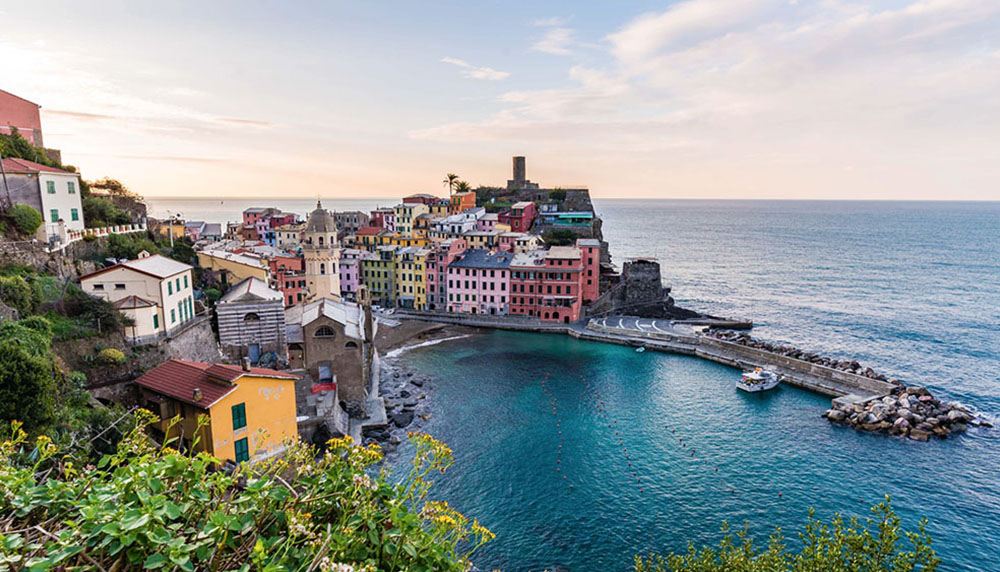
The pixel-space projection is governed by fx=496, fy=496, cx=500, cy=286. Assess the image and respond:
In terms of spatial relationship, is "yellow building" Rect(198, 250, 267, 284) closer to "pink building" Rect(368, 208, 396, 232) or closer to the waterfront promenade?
the waterfront promenade

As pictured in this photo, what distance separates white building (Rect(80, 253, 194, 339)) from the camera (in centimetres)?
2855

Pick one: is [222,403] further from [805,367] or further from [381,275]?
[381,275]

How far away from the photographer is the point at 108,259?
36812mm

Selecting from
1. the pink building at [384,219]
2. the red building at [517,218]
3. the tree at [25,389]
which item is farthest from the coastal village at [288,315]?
the pink building at [384,219]

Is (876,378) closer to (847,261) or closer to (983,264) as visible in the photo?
(847,261)

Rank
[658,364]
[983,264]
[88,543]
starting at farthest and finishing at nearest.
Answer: [983,264] → [658,364] → [88,543]

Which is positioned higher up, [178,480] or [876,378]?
[178,480]

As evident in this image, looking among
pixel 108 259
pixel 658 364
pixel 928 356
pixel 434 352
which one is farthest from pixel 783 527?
pixel 108 259

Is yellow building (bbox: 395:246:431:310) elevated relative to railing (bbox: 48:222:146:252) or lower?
lower

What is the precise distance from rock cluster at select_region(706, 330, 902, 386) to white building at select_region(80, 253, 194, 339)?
179 ft

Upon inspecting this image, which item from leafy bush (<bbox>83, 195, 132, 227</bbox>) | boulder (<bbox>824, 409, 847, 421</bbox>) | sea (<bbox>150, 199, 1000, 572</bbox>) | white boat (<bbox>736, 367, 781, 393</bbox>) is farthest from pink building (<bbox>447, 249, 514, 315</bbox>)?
boulder (<bbox>824, 409, 847, 421</bbox>)

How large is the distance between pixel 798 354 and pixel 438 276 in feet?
152

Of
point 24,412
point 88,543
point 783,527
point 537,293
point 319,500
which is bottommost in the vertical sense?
point 783,527

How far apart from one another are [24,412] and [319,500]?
56.6 ft
